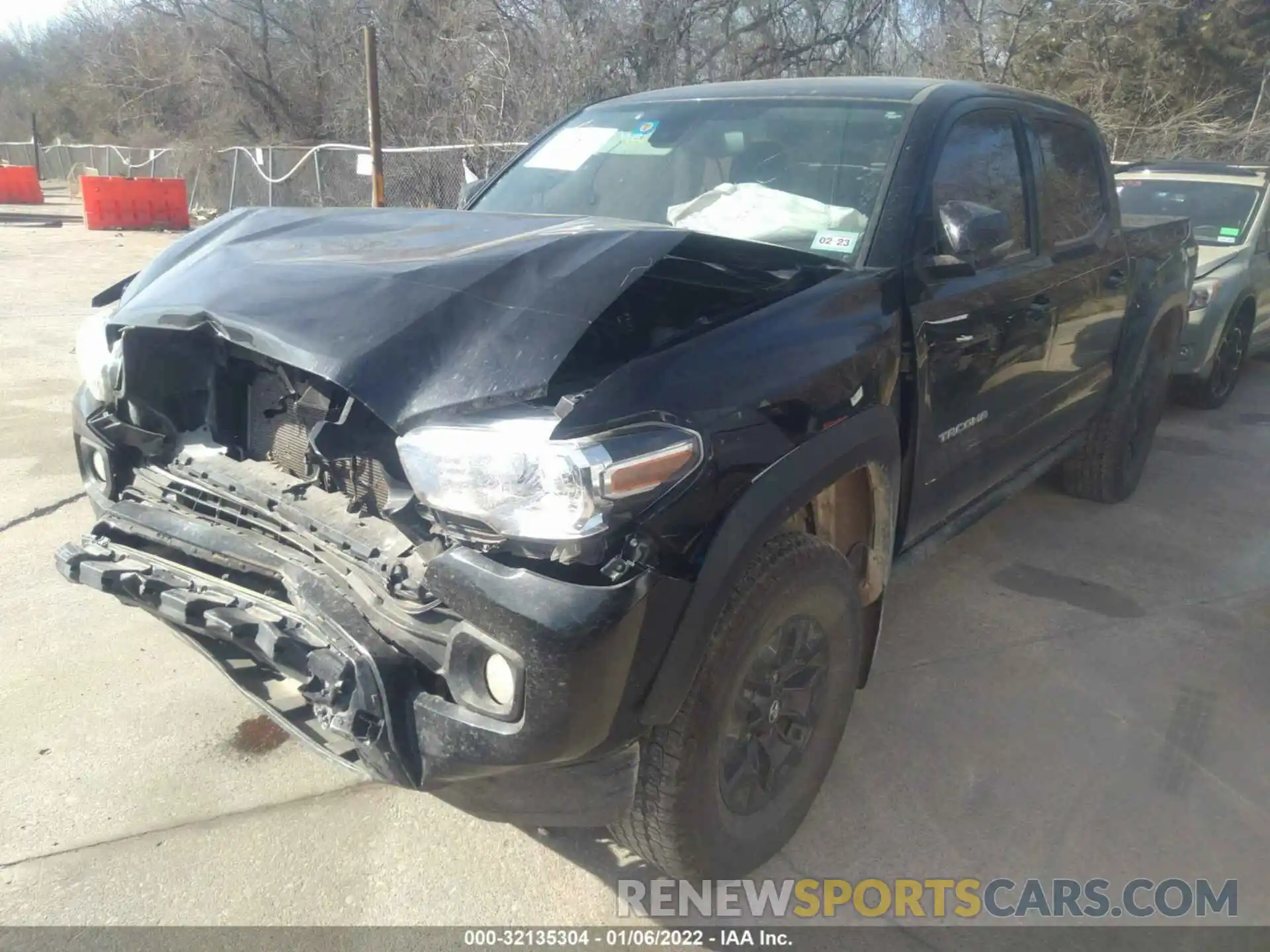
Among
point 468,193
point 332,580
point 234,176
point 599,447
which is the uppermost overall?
point 468,193

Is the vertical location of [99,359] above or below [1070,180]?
below

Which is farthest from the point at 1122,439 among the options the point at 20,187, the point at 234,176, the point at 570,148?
the point at 20,187

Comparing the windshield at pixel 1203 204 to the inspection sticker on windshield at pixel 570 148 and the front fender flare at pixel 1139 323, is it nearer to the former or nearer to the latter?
the front fender flare at pixel 1139 323

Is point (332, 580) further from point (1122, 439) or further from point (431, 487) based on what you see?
point (1122, 439)

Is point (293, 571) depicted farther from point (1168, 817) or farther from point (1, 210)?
point (1, 210)

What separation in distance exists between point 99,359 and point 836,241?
6.96 feet

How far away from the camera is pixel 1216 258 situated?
696 cm

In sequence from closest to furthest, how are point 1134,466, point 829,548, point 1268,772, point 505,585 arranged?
point 505,585
point 829,548
point 1268,772
point 1134,466

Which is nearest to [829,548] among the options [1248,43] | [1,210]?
[1248,43]

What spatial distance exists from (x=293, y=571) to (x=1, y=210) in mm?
26141

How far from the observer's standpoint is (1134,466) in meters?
5.17

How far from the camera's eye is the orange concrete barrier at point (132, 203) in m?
18.6

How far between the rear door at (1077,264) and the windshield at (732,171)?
3.36 feet

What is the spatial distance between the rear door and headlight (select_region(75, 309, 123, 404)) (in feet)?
10.1
